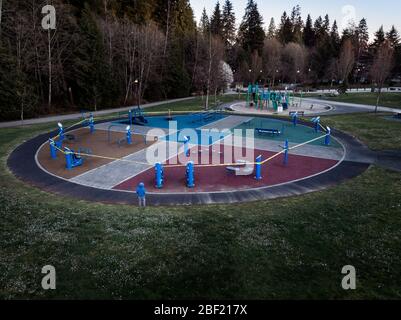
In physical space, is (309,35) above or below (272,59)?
above

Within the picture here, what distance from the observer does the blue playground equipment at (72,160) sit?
16.9 metres

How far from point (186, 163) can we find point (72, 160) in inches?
246

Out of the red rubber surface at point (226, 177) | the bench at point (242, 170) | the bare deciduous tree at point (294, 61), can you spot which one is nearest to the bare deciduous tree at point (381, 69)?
the bare deciduous tree at point (294, 61)

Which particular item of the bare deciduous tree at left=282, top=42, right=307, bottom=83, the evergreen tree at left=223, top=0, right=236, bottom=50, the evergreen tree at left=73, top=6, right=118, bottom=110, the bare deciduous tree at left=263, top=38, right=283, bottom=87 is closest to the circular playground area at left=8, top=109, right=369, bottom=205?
the evergreen tree at left=73, top=6, right=118, bottom=110

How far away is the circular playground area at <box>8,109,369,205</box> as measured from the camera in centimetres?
1398

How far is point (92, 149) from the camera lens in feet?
68.9

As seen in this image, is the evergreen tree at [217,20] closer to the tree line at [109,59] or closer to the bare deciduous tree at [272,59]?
the bare deciduous tree at [272,59]

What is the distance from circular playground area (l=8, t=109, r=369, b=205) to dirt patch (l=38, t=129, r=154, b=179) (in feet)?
0.18

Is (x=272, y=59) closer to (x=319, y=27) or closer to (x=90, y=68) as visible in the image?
(x=319, y=27)

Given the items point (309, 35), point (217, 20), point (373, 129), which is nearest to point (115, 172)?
point (373, 129)

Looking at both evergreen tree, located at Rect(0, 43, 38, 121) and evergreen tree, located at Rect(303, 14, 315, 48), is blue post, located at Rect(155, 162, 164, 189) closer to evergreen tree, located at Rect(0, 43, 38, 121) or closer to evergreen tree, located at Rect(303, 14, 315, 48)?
evergreen tree, located at Rect(0, 43, 38, 121)

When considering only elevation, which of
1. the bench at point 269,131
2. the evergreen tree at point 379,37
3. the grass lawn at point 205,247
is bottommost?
the grass lawn at point 205,247
